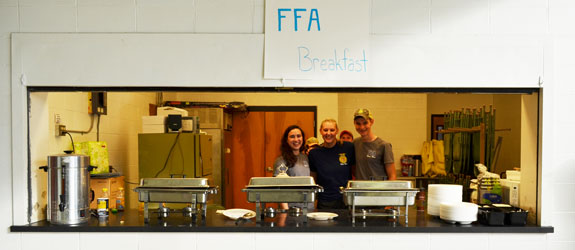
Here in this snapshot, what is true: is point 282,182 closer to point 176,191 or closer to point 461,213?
point 176,191

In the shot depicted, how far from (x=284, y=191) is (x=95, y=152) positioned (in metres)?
1.95

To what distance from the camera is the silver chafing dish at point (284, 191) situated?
8.55 ft

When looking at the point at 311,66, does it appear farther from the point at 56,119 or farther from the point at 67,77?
the point at 56,119

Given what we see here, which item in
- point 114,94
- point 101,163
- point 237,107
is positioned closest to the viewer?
point 101,163

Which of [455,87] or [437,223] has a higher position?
[455,87]

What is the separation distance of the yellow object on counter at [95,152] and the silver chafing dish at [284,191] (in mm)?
1721

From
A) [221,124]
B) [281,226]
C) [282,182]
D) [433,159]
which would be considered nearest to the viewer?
[281,226]

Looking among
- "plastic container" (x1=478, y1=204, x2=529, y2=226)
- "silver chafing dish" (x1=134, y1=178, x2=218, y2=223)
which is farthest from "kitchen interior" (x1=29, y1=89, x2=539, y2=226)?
"silver chafing dish" (x1=134, y1=178, x2=218, y2=223)

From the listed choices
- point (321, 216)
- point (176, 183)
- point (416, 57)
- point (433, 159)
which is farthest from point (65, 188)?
point (433, 159)

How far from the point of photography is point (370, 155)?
396 centimetres
